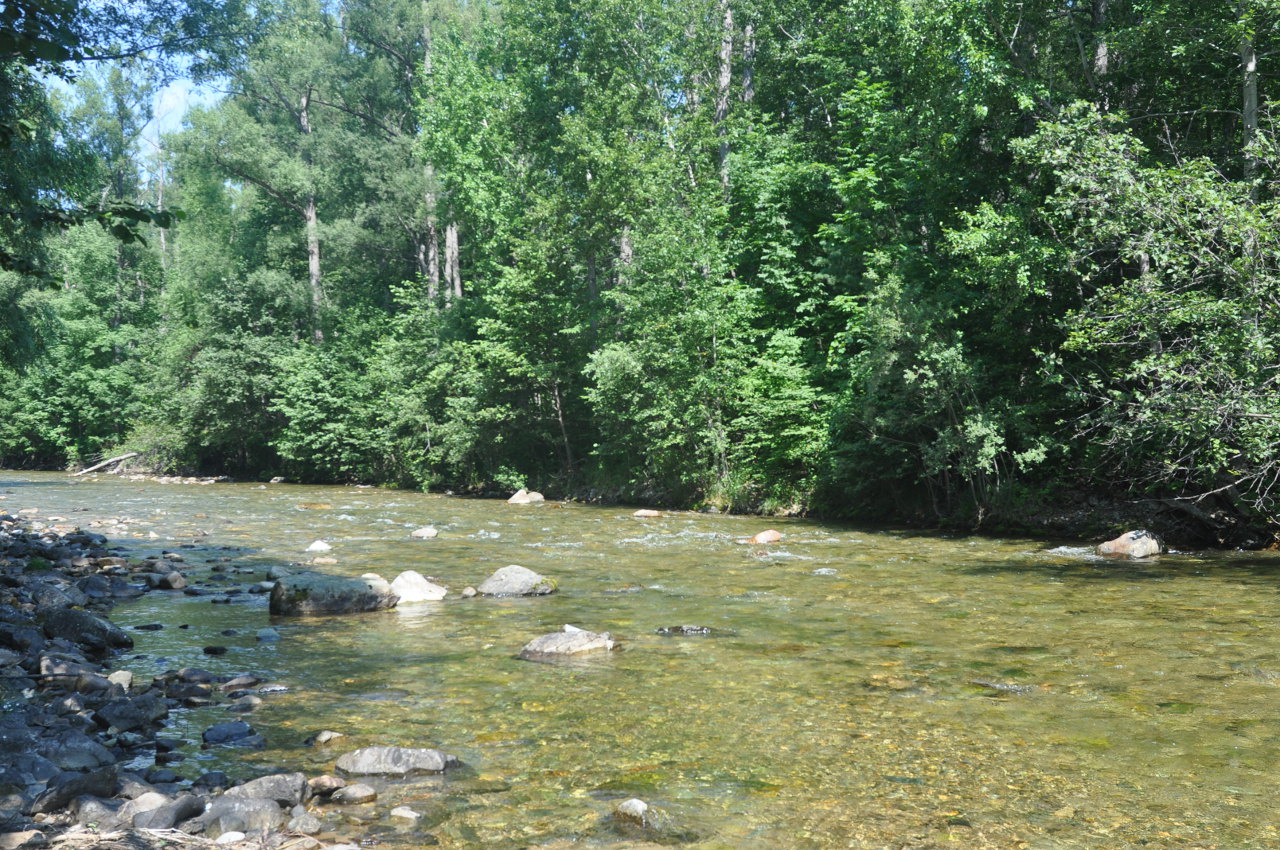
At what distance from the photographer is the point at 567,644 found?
8.17 m

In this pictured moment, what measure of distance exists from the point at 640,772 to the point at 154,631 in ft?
19.7

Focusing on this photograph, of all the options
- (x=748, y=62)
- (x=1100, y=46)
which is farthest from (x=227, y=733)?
(x=748, y=62)

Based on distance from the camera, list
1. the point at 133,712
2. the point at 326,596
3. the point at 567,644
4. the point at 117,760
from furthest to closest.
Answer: the point at 326,596
the point at 567,644
the point at 133,712
the point at 117,760

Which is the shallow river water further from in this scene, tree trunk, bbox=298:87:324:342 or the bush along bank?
tree trunk, bbox=298:87:324:342

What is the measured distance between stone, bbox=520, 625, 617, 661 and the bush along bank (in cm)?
228

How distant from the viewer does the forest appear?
13.4 metres

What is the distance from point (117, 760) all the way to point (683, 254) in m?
19.8

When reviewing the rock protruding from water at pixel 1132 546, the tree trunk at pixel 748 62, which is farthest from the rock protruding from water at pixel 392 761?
the tree trunk at pixel 748 62

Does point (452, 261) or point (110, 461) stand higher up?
point (452, 261)

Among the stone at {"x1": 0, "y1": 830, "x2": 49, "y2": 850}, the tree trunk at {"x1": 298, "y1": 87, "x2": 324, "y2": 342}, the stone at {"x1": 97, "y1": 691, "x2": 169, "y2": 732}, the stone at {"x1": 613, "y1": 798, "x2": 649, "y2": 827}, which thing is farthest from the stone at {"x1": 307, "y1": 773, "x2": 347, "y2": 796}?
the tree trunk at {"x1": 298, "y1": 87, "x2": 324, "y2": 342}

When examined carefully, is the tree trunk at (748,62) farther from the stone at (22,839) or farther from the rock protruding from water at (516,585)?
the stone at (22,839)

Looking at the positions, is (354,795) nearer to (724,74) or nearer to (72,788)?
(72,788)

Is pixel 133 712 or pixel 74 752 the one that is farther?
pixel 133 712

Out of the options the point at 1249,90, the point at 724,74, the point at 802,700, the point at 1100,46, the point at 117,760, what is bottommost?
the point at 802,700
